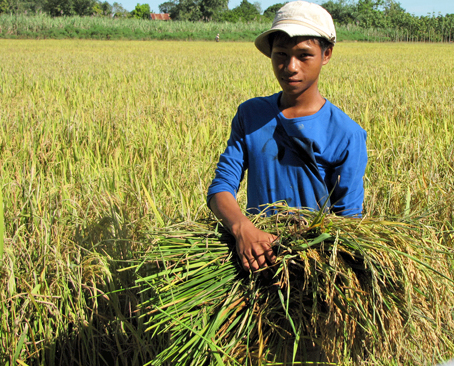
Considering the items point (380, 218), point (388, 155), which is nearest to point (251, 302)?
point (380, 218)

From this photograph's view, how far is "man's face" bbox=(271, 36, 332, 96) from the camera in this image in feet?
3.39

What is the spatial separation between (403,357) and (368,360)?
83 millimetres

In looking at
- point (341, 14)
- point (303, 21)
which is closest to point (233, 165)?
point (303, 21)

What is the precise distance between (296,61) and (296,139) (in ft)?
0.69

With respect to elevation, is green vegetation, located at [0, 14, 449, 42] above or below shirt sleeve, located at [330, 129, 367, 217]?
above

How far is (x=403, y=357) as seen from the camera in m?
0.88

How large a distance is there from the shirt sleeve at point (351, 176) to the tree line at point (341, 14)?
37.5 m

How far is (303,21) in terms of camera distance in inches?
39.7

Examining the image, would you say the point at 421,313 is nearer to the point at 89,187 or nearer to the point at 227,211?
the point at 227,211

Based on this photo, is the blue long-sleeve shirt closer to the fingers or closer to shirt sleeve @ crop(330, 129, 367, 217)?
shirt sleeve @ crop(330, 129, 367, 217)

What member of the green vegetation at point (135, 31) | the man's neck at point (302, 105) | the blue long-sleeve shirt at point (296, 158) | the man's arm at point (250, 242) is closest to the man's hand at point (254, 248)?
the man's arm at point (250, 242)

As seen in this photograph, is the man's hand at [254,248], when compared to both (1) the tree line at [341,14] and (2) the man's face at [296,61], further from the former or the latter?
(1) the tree line at [341,14]

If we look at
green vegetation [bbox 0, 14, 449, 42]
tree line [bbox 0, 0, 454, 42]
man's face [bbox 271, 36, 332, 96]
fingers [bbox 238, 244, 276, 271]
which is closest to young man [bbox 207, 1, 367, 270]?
man's face [bbox 271, 36, 332, 96]

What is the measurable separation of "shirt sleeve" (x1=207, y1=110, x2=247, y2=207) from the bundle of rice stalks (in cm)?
23
